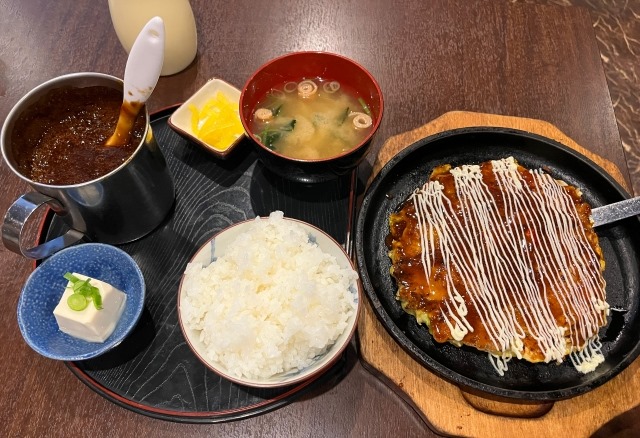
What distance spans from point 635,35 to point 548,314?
2437 mm

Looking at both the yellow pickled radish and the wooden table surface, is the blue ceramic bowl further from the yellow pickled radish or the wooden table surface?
the yellow pickled radish

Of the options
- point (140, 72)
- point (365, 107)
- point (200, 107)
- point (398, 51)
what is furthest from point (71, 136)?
point (398, 51)

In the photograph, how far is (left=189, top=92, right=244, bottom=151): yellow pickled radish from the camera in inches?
75.2

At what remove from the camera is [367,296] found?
5.37 ft

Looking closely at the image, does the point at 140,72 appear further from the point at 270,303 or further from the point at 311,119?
the point at 270,303

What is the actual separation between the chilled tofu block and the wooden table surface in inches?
17.9

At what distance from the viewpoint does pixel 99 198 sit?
1.55 metres

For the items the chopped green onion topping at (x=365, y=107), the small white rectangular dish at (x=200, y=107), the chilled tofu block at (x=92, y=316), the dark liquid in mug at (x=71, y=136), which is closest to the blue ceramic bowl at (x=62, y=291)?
the chilled tofu block at (x=92, y=316)

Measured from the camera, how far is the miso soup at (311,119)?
73.8 inches

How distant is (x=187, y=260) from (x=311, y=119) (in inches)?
28.5

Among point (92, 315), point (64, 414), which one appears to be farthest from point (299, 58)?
point (64, 414)

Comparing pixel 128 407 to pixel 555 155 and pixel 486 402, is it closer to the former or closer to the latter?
pixel 486 402

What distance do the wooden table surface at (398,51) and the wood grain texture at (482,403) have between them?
1.08ft

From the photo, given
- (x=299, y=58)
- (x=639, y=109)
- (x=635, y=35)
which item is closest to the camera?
(x=299, y=58)
